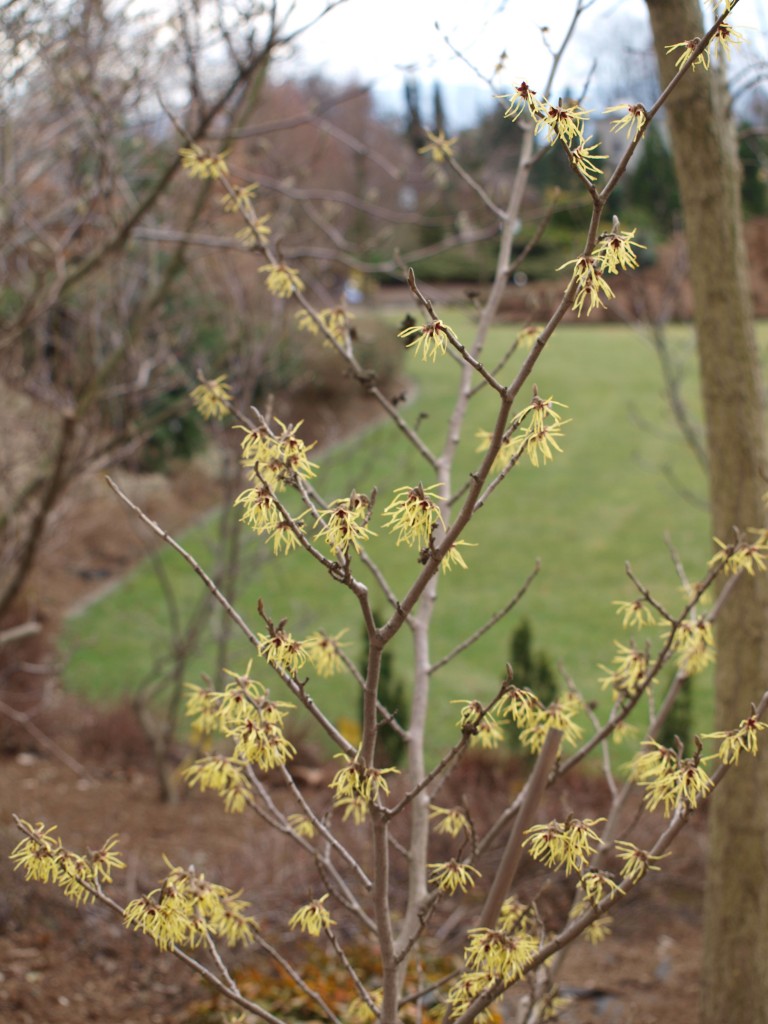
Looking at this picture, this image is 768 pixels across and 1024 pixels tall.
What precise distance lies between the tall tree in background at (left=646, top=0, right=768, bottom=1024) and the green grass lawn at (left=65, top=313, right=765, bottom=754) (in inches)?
119

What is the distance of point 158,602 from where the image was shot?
1106cm

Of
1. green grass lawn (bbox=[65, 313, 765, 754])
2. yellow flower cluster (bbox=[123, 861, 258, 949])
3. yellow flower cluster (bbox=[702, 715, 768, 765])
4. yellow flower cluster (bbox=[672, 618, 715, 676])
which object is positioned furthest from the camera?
green grass lawn (bbox=[65, 313, 765, 754])

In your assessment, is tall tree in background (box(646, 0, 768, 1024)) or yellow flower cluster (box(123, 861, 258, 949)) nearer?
yellow flower cluster (box(123, 861, 258, 949))

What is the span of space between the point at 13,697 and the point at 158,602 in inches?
135

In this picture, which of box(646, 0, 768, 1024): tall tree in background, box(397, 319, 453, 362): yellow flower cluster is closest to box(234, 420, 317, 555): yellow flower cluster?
box(397, 319, 453, 362): yellow flower cluster

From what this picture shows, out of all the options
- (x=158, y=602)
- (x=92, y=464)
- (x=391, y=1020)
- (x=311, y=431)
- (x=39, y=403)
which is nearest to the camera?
(x=391, y=1020)

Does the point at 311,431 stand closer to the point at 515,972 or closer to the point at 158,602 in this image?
the point at 158,602

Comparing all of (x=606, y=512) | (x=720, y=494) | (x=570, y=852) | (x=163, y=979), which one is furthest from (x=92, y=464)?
(x=606, y=512)

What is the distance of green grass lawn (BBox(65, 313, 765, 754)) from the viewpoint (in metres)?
9.12

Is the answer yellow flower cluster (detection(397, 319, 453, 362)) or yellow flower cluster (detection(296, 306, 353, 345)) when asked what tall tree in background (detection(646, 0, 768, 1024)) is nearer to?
yellow flower cluster (detection(296, 306, 353, 345))

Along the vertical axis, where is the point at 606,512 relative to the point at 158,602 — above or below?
above

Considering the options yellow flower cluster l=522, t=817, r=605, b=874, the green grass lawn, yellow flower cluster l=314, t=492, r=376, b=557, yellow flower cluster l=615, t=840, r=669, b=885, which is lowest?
the green grass lawn

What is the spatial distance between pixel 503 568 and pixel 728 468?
7.97m

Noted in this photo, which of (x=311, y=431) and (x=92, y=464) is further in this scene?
(x=311, y=431)
